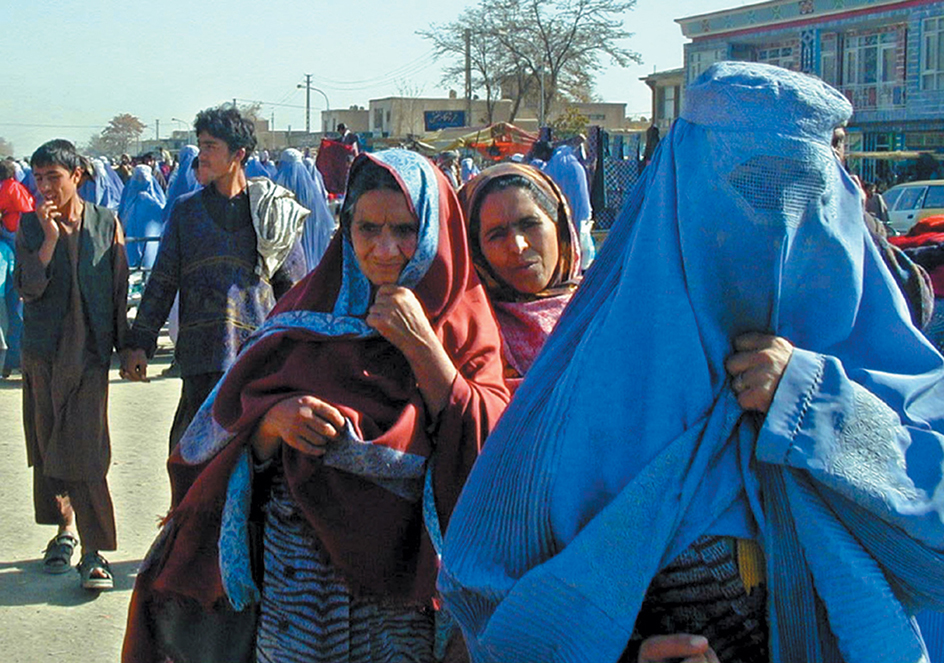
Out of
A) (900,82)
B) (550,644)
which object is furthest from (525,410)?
(900,82)

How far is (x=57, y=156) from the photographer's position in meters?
4.91

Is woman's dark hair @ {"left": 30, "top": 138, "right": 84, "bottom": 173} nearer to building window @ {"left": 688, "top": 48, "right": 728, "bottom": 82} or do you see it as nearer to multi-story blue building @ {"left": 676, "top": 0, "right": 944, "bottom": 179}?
multi-story blue building @ {"left": 676, "top": 0, "right": 944, "bottom": 179}

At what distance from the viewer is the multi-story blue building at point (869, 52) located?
31.5 metres

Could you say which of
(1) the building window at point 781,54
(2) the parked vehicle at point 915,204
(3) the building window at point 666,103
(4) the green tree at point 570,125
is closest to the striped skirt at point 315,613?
(2) the parked vehicle at point 915,204

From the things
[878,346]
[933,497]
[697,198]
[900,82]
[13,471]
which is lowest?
[13,471]

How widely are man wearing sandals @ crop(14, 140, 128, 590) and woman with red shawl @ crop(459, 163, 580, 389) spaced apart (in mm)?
2415

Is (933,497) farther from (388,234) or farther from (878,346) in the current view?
(388,234)

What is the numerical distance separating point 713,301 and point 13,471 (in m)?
5.94

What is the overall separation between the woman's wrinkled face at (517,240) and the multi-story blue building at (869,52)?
1094 inches

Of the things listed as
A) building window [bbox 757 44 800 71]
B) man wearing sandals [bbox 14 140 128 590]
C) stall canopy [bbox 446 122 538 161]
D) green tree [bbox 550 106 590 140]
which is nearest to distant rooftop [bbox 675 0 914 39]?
building window [bbox 757 44 800 71]

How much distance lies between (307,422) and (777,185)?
1112 millimetres

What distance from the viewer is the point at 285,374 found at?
2.44 meters

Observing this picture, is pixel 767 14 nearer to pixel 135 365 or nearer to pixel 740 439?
pixel 135 365

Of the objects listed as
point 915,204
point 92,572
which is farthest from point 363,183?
point 915,204
